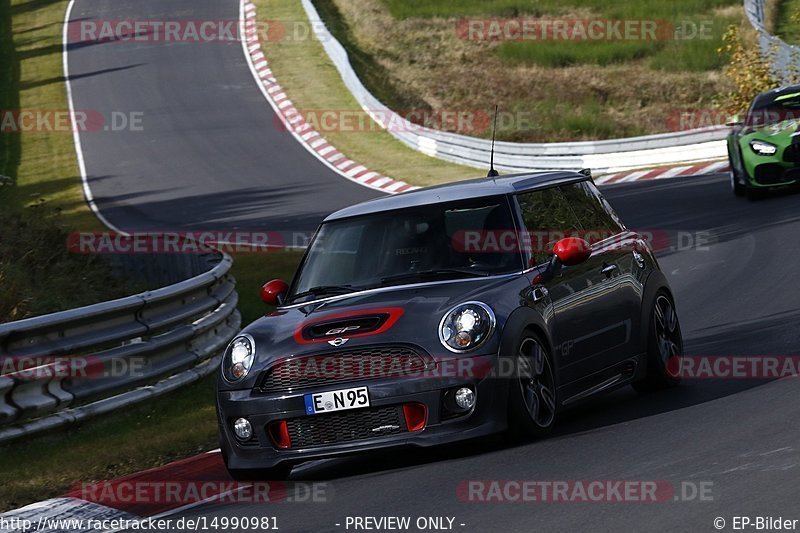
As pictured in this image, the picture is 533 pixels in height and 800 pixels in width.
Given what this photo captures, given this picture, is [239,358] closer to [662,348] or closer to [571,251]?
[571,251]

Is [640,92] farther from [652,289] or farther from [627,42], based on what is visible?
[652,289]

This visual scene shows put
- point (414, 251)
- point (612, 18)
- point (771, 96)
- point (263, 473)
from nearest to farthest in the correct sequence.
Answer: point (263, 473), point (414, 251), point (771, 96), point (612, 18)

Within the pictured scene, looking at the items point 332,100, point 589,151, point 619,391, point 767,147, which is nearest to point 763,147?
point 767,147

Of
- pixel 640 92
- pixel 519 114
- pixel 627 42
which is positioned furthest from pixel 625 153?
pixel 627 42

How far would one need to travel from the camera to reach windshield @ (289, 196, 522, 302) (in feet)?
26.4

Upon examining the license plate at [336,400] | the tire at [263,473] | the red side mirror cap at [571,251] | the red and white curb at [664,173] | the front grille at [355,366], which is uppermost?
the red side mirror cap at [571,251]

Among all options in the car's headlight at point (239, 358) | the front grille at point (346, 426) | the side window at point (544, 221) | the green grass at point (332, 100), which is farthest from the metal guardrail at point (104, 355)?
the green grass at point (332, 100)

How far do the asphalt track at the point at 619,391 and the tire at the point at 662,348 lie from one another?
15 centimetres

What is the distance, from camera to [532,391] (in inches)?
300

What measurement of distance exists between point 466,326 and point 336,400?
791 mm

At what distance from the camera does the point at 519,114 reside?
36.6 m

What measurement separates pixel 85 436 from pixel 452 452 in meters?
2.83

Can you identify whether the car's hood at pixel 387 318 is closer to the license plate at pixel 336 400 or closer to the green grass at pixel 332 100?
the license plate at pixel 336 400

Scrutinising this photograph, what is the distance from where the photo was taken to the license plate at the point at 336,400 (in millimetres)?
7227
